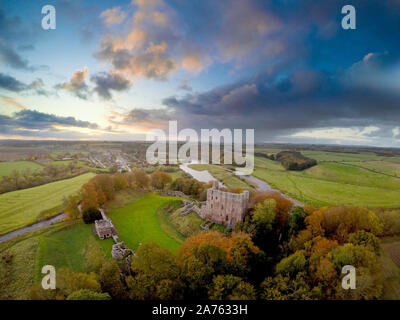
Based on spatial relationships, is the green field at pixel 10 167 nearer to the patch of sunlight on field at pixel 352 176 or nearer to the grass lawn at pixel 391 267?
the grass lawn at pixel 391 267

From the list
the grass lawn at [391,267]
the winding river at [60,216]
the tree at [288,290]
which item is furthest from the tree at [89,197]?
the grass lawn at [391,267]

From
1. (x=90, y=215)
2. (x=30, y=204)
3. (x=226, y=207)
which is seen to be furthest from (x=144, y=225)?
(x=30, y=204)

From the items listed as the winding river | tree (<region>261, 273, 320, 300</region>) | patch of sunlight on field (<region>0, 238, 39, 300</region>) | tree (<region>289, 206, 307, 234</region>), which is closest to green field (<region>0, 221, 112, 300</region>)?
patch of sunlight on field (<region>0, 238, 39, 300</region>)

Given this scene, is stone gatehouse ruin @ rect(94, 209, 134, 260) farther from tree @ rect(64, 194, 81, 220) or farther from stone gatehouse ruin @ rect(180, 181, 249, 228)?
stone gatehouse ruin @ rect(180, 181, 249, 228)

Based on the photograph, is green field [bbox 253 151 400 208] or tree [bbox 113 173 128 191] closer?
green field [bbox 253 151 400 208]
